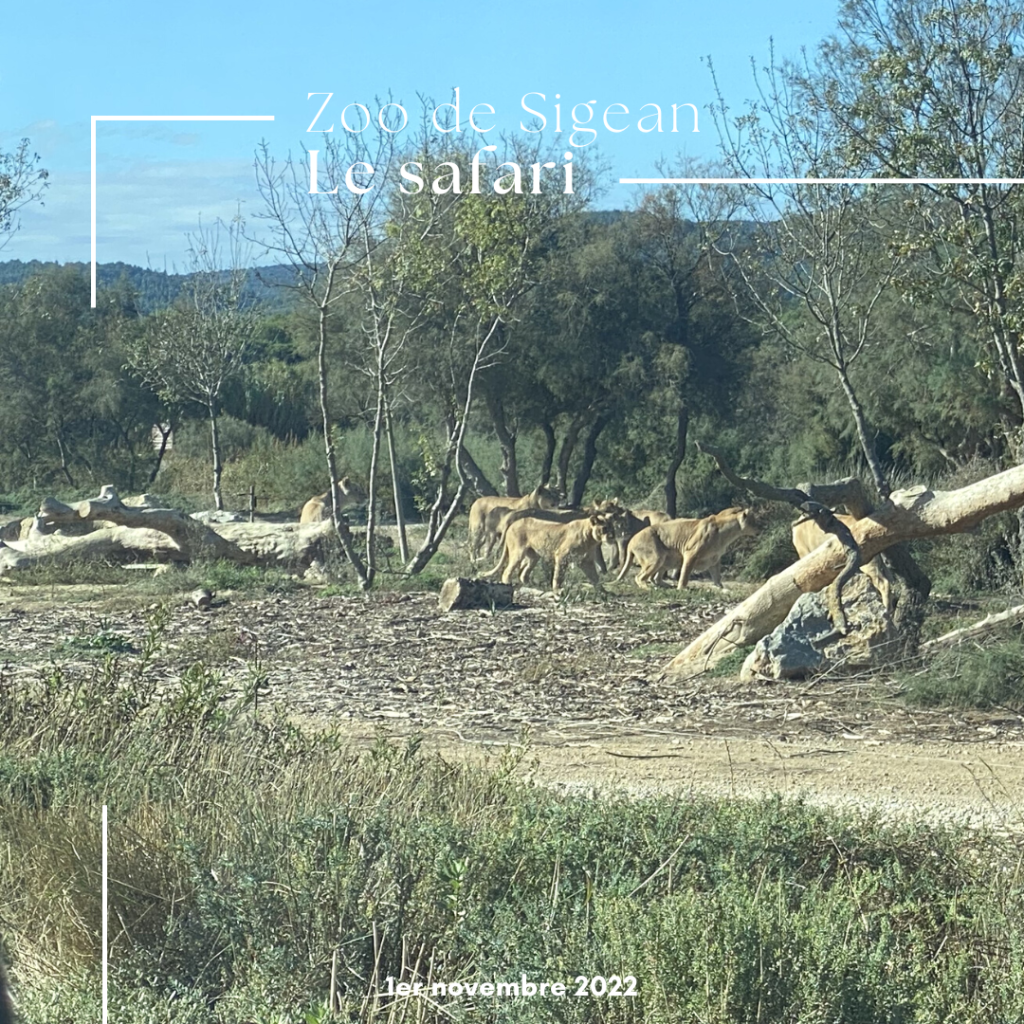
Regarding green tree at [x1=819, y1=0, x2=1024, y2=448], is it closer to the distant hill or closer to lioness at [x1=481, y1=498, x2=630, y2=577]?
lioness at [x1=481, y1=498, x2=630, y2=577]

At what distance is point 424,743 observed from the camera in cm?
1045

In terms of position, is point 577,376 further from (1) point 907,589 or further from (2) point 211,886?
(2) point 211,886

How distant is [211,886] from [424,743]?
472cm

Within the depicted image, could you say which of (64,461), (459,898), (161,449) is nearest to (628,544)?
(459,898)

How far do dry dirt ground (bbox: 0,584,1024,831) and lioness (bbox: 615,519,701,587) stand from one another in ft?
6.65

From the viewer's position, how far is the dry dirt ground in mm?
9438

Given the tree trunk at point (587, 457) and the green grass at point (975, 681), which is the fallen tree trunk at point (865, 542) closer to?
the green grass at point (975, 681)

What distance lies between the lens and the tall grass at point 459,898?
4930 millimetres

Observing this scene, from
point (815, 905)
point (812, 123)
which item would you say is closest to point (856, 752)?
point (815, 905)

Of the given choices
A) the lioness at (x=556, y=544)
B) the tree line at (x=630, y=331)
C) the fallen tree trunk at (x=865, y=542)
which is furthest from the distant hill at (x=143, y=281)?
the fallen tree trunk at (x=865, y=542)

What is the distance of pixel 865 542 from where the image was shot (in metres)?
13.2

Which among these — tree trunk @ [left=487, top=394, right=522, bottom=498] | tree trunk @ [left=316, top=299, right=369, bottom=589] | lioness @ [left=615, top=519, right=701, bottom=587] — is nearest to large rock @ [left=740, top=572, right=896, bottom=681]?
lioness @ [left=615, top=519, right=701, bottom=587]

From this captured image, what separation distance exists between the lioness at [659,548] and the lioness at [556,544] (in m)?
0.48

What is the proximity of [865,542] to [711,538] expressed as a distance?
25.1 ft
